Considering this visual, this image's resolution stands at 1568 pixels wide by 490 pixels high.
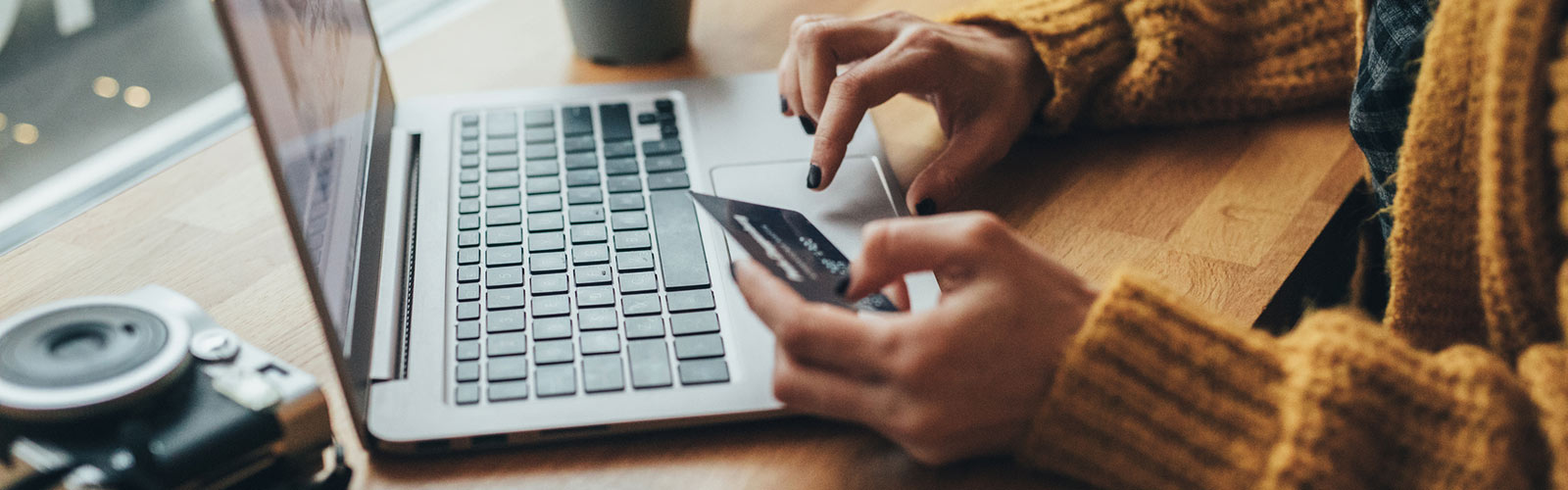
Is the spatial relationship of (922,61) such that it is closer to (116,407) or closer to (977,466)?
(977,466)

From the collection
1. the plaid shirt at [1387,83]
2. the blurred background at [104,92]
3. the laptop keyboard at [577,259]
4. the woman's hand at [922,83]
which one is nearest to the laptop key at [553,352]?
the laptop keyboard at [577,259]

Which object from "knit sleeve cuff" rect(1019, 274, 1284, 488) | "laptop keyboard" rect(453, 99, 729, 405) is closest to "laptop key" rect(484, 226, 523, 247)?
"laptop keyboard" rect(453, 99, 729, 405)

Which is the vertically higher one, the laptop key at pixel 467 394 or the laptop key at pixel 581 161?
the laptop key at pixel 467 394

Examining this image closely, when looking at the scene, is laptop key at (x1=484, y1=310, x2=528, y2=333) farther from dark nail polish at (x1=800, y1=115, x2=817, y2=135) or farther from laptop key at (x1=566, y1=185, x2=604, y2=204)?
dark nail polish at (x1=800, y1=115, x2=817, y2=135)

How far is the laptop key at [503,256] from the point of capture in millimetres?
570

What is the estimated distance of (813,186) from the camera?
0.65m

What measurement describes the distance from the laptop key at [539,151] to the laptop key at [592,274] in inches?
5.7

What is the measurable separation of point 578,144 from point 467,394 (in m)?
0.26

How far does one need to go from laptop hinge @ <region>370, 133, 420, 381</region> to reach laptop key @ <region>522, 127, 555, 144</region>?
71mm

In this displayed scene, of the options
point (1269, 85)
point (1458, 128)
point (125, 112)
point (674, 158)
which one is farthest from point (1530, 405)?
point (125, 112)

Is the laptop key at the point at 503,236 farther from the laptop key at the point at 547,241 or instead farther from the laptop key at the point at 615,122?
the laptop key at the point at 615,122

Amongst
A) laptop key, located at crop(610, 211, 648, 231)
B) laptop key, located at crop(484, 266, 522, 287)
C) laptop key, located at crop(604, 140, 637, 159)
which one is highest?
laptop key, located at crop(484, 266, 522, 287)

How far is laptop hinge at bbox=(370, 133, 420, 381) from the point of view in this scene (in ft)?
1.60

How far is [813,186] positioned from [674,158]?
10 centimetres
